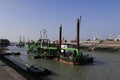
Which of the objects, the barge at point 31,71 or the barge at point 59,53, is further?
the barge at point 59,53

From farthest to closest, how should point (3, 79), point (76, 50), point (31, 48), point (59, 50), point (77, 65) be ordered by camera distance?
point (31, 48), point (59, 50), point (76, 50), point (77, 65), point (3, 79)

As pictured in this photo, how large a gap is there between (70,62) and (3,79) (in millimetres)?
30578

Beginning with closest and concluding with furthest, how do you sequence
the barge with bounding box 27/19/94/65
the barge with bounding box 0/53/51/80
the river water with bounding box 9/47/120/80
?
the barge with bounding box 0/53/51/80 < the river water with bounding box 9/47/120/80 < the barge with bounding box 27/19/94/65

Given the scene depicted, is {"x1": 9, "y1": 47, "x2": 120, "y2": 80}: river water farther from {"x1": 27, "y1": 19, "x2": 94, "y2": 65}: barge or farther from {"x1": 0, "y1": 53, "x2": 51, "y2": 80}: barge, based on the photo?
{"x1": 27, "y1": 19, "x2": 94, "y2": 65}: barge

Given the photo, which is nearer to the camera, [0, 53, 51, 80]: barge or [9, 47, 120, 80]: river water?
[0, 53, 51, 80]: barge

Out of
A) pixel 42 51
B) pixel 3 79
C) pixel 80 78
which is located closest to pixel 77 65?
pixel 80 78

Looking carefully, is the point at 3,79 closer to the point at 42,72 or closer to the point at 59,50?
the point at 42,72

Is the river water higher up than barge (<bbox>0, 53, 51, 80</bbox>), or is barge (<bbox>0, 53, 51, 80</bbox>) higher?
barge (<bbox>0, 53, 51, 80</bbox>)

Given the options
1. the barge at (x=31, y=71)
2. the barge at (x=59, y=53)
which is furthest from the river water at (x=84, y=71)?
the barge at (x=59, y=53)

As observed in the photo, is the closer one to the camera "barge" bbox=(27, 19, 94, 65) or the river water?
the river water

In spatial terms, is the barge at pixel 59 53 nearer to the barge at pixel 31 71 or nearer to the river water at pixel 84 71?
the river water at pixel 84 71

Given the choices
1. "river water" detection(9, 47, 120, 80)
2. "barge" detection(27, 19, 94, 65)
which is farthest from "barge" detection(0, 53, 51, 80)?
"barge" detection(27, 19, 94, 65)

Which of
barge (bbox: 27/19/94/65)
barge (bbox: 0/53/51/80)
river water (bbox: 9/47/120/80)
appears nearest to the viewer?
barge (bbox: 0/53/51/80)

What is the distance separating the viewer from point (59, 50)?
190 feet
